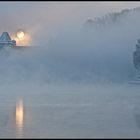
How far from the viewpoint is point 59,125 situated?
7555mm

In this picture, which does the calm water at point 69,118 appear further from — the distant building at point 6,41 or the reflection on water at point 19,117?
the distant building at point 6,41

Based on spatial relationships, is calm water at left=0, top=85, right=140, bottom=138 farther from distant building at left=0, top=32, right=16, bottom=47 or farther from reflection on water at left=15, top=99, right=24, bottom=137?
distant building at left=0, top=32, right=16, bottom=47

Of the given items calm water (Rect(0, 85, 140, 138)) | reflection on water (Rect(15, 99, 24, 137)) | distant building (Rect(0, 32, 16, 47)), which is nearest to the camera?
calm water (Rect(0, 85, 140, 138))

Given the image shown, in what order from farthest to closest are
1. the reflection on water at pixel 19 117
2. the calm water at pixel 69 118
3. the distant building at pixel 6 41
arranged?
the distant building at pixel 6 41 < the reflection on water at pixel 19 117 < the calm water at pixel 69 118

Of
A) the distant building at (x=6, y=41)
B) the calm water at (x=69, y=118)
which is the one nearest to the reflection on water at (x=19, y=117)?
the calm water at (x=69, y=118)

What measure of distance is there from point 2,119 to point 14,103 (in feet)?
7.55

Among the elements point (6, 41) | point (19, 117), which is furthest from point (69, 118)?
point (6, 41)

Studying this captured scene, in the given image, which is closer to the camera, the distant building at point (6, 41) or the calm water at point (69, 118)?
the calm water at point (69, 118)

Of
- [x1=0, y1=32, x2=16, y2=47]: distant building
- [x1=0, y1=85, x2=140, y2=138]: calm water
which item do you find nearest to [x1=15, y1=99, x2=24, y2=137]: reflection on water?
[x1=0, y1=85, x2=140, y2=138]: calm water

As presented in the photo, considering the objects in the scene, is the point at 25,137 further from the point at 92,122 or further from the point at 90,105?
the point at 90,105

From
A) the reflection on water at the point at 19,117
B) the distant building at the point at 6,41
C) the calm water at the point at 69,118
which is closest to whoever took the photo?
the calm water at the point at 69,118

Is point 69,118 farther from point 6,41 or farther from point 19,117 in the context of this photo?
point 6,41

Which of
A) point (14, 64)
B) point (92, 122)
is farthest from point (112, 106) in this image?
point (14, 64)

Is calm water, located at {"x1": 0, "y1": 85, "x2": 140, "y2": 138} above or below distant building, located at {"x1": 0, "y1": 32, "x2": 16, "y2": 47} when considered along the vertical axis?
below
